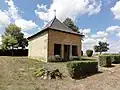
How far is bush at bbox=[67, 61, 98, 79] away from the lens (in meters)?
10.5

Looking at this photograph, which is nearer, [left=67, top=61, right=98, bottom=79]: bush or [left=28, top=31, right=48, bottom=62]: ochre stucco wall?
[left=67, top=61, right=98, bottom=79]: bush

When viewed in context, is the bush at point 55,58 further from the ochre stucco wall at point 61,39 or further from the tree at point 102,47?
the tree at point 102,47

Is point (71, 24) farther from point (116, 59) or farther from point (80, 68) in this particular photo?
point (80, 68)

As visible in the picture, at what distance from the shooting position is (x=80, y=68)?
1091 centimetres

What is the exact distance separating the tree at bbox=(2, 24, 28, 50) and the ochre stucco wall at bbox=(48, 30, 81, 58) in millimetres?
22126

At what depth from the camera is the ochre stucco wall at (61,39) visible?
18562 mm

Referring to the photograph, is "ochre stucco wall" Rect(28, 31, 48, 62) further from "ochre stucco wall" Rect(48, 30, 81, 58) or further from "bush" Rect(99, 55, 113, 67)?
"bush" Rect(99, 55, 113, 67)

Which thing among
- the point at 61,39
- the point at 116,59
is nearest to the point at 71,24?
the point at 61,39

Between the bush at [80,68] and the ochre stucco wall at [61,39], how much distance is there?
7556 millimetres

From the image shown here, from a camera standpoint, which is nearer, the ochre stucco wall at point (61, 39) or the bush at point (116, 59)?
the bush at point (116, 59)

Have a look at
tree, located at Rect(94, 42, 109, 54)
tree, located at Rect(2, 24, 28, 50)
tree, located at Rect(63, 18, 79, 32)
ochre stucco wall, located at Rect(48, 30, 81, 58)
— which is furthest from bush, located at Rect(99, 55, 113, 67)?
tree, located at Rect(94, 42, 109, 54)

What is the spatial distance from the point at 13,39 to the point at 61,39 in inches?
947

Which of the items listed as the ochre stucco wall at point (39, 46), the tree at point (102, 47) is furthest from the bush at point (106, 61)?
the tree at point (102, 47)

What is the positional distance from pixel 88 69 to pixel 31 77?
13.7ft
